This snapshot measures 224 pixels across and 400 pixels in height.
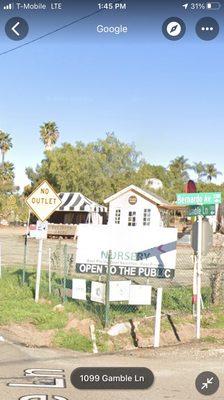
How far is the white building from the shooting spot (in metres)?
33.0

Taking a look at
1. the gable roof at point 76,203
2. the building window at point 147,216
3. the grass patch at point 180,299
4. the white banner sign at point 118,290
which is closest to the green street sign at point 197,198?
the white banner sign at point 118,290

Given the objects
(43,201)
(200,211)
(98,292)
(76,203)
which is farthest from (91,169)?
(200,211)

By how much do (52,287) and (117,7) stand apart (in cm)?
850

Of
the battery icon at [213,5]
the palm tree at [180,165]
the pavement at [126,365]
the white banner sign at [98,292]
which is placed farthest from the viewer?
the white banner sign at [98,292]

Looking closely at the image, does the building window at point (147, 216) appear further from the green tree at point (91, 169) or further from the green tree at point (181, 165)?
the green tree at point (181, 165)

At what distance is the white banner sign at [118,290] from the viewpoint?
8531 millimetres

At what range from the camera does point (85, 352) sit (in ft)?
23.9

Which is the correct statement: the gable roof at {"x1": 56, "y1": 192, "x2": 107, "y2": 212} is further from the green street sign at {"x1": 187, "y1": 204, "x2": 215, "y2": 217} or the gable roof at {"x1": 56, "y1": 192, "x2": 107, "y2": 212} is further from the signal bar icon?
the signal bar icon

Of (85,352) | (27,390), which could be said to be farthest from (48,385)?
(85,352)

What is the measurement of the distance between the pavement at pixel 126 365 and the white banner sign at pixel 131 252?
2763mm

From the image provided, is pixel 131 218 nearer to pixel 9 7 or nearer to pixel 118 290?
pixel 118 290

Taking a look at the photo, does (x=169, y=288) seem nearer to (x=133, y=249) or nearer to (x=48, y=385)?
(x=133, y=249)

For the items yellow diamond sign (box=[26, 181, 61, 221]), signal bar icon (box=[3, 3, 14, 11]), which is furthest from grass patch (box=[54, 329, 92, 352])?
signal bar icon (box=[3, 3, 14, 11])

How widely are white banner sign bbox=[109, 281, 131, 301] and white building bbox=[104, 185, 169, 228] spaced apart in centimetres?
2410
